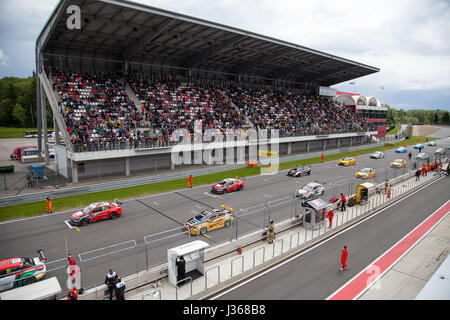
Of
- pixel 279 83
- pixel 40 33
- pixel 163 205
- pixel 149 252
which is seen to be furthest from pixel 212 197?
pixel 279 83

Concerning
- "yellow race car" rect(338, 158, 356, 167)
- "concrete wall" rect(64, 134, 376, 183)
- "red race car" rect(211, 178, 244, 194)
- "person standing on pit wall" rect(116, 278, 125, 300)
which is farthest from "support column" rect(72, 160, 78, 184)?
"yellow race car" rect(338, 158, 356, 167)

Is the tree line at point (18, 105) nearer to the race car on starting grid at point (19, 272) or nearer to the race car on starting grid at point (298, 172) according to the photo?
Answer: the race car on starting grid at point (298, 172)

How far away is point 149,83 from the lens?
3931 cm

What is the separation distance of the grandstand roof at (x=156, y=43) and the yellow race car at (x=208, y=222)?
68.0 ft

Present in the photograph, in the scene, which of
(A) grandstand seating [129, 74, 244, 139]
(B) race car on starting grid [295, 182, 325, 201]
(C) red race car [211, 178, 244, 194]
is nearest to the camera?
(B) race car on starting grid [295, 182, 325, 201]

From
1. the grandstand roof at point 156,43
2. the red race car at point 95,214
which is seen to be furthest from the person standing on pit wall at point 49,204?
the grandstand roof at point 156,43

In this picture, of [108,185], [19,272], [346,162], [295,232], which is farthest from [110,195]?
[346,162]

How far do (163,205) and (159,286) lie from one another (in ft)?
36.1

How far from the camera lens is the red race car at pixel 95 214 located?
17422 mm

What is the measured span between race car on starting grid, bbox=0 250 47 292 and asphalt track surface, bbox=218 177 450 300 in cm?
752

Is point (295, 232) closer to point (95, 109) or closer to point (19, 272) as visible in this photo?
point (19, 272)

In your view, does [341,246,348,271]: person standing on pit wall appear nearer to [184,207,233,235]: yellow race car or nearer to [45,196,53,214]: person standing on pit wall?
[184,207,233,235]: yellow race car

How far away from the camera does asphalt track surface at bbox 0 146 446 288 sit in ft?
42.8
